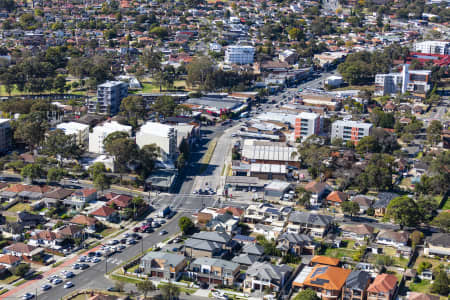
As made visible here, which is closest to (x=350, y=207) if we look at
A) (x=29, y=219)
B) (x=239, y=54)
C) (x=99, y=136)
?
(x=29, y=219)

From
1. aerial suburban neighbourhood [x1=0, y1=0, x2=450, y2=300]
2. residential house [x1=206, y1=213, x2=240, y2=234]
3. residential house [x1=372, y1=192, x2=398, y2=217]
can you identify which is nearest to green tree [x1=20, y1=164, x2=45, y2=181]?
aerial suburban neighbourhood [x1=0, y1=0, x2=450, y2=300]

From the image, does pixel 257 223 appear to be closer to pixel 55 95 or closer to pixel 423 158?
pixel 423 158

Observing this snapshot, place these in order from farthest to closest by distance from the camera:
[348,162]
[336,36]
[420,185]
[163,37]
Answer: [336,36]
[163,37]
[348,162]
[420,185]

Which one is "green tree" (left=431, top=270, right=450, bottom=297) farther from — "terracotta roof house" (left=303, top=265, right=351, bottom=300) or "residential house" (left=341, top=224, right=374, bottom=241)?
"residential house" (left=341, top=224, right=374, bottom=241)

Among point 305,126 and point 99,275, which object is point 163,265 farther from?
point 305,126

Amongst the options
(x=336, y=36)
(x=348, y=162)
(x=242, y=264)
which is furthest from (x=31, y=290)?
(x=336, y=36)

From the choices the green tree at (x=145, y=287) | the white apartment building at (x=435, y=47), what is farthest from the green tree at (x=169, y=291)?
the white apartment building at (x=435, y=47)
